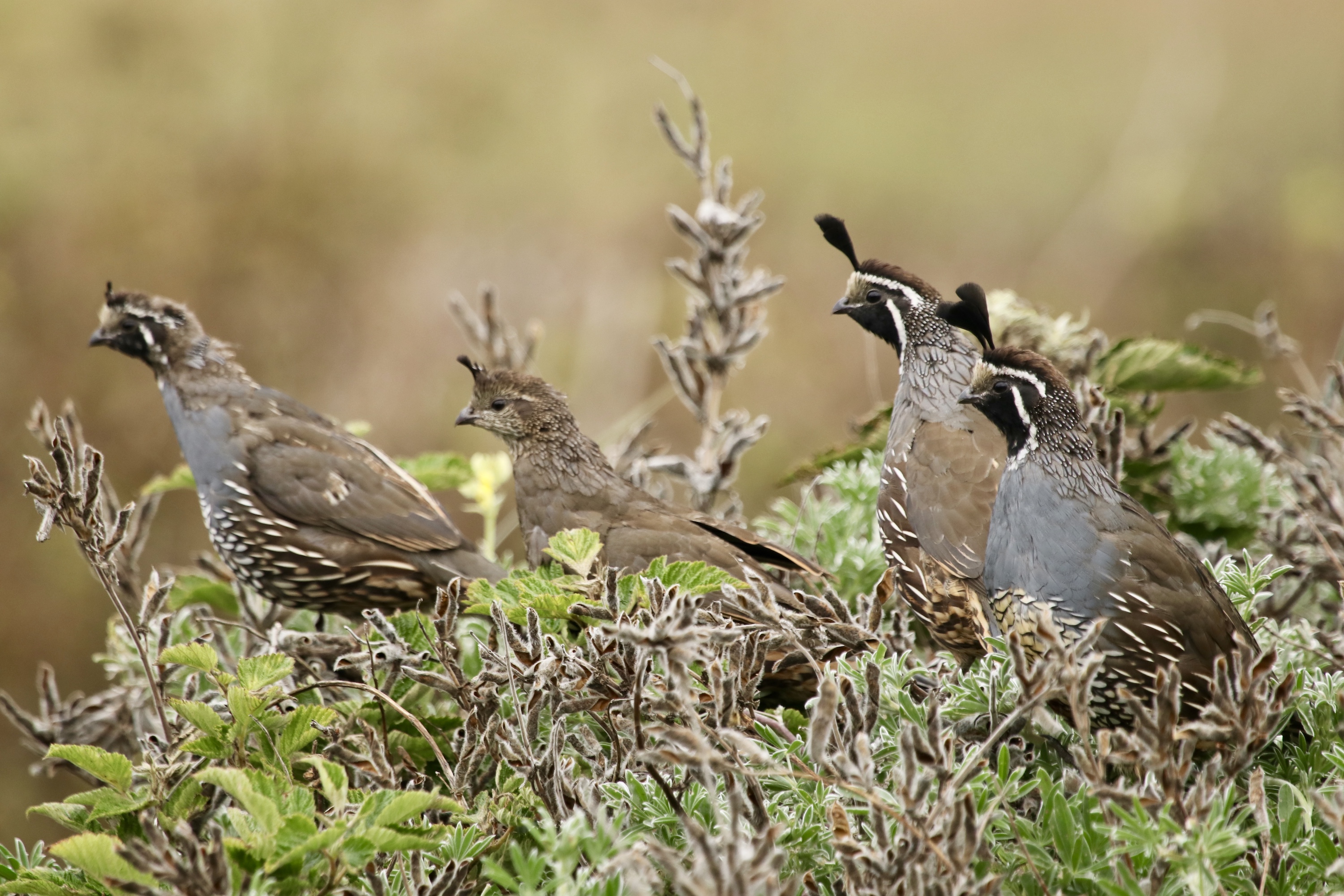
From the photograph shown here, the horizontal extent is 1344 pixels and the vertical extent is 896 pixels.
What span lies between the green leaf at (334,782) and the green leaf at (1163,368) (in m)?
2.01

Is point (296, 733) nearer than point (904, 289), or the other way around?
point (296, 733)

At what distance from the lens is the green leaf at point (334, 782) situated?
4.84 ft

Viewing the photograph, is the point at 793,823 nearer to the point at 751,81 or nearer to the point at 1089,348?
the point at 1089,348

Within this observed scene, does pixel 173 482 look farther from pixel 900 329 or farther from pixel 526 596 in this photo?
pixel 900 329

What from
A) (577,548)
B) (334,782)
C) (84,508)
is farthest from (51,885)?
(577,548)

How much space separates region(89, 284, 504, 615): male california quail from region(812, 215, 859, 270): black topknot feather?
4.00 feet

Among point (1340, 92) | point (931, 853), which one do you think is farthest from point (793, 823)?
point (1340, 92)

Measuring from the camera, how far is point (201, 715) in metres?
1.68

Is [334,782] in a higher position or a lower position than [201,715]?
lower

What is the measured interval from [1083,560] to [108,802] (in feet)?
5.02

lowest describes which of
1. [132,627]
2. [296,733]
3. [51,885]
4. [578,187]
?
[51,885]

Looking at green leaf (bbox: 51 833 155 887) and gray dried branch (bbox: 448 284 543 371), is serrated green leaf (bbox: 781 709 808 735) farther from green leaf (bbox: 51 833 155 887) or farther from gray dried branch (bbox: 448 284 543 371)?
gray dried branch (bbox: 448 284 543 371)

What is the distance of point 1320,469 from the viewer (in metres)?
2.63

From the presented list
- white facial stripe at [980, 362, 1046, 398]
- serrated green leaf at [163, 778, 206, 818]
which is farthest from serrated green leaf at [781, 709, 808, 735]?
serrated green leaf at [163, 778, 206, 818]
